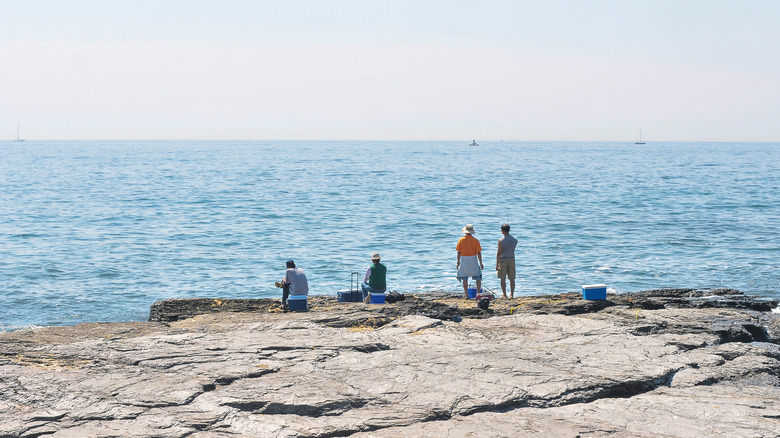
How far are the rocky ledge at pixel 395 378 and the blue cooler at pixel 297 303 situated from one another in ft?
4.39

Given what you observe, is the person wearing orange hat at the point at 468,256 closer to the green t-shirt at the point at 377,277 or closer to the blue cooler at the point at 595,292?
the green t-shirt at the point at 377,277

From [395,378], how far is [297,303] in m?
5.62

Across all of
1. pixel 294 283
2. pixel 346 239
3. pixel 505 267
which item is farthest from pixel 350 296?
pixel 346 239

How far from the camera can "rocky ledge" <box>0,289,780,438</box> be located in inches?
293

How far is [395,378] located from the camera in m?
8.68

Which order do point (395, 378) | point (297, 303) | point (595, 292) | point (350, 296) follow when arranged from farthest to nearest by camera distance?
1. point (350, 296)
2. point (595, 292)
3. point (297, 303)
4. point (395, 378)

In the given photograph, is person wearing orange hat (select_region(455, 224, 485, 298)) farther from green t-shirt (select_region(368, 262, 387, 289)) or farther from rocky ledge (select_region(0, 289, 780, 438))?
rocky ledge (select_region(0, 289, 780, 438))

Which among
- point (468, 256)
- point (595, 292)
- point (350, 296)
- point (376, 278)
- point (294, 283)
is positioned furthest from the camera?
point (350, 296)

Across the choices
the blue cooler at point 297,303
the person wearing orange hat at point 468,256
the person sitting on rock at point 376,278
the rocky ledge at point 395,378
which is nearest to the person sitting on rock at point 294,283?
the blue cooler at point 297,303

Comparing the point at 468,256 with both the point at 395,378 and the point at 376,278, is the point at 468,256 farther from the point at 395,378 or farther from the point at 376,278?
the point at 395,378

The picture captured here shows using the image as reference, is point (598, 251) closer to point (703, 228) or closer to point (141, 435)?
point (703, 228)

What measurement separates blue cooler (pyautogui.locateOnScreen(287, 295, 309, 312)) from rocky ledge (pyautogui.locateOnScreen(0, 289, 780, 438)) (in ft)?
4.39

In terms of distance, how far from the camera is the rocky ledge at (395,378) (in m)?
7.45

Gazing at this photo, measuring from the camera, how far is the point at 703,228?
3309 centimetres
